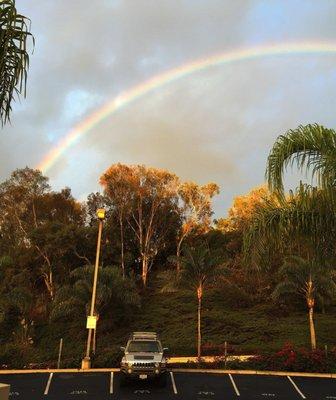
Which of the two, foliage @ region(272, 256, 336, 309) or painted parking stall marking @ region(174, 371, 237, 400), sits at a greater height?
foliage @ region(272, 256, 336, 309)

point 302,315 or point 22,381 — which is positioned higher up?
point 302,315

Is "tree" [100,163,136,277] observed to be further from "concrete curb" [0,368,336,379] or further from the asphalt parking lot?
the asphalt parking lot

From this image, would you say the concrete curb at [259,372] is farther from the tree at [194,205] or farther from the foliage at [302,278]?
the tree at [194,205]

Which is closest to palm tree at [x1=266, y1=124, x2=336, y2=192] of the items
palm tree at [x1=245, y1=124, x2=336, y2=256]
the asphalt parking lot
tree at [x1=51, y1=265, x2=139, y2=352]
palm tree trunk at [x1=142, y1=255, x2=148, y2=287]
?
palm tree at [x1=245, y1=124, x2=336, y2=256]

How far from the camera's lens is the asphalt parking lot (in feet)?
58.9

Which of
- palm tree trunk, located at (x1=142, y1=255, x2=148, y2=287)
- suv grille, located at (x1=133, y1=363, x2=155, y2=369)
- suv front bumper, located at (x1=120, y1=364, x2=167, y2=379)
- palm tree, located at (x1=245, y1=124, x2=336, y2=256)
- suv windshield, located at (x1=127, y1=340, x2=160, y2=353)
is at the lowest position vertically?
suv front bumper, located at (x1=120, y1=364, x2=167, y2=379)

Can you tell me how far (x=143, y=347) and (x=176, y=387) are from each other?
2081mm

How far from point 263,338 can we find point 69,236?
79.2 feet

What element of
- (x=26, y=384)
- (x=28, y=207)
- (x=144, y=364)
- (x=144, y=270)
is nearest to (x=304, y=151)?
(x=144, y=364)

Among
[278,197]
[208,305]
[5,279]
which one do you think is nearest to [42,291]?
[5,279]

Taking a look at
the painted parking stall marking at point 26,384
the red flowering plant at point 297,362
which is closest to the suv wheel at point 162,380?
the painted parking stall marking at point 26,384

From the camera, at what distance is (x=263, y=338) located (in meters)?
34.0

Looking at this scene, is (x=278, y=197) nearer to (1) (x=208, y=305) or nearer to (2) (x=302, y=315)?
(2) (x=302, y=315)

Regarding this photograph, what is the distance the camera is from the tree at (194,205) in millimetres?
57031
